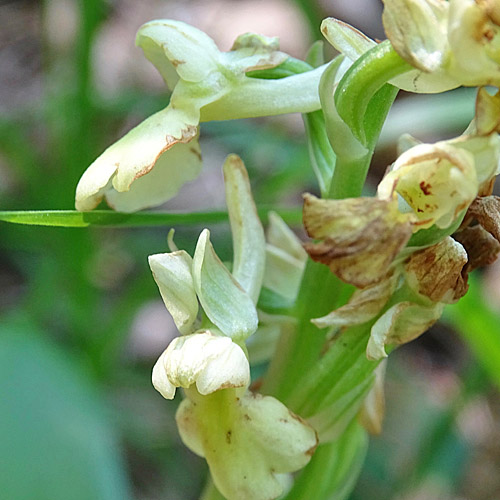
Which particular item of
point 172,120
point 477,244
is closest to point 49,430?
point 172,120

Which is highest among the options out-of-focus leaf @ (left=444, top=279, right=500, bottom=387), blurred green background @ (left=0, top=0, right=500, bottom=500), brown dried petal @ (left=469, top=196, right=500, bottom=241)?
brown dried petal @ (left=469, top=196, right=500, bottom=241)

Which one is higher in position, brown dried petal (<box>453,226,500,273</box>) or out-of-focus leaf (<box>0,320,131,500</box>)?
brown dried petal (<box>453,226,500,273</box>)

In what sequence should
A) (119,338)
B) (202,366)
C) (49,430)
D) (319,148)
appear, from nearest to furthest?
1. (202,366)
2. (319,148)
3. (49,430)
4. (119,338)

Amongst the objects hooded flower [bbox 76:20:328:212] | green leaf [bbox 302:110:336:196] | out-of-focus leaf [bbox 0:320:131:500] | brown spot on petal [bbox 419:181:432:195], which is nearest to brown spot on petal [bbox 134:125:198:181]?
hooded flower [bbox 76:20:328:212]

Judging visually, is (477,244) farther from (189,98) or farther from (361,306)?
(189,98)

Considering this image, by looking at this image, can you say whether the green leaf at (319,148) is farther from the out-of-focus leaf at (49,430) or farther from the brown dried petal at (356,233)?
the out-of-focus leaf at (49,430)

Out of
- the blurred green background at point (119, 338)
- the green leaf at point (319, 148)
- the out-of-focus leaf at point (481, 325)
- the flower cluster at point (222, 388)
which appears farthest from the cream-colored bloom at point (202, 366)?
the out-of-focus leaf at point (481, 325)

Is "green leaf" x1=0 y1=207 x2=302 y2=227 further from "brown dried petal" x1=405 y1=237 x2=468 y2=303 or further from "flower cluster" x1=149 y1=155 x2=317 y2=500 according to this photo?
"brown dried petal" x1=405 y1=237 x2=468 y2=303
